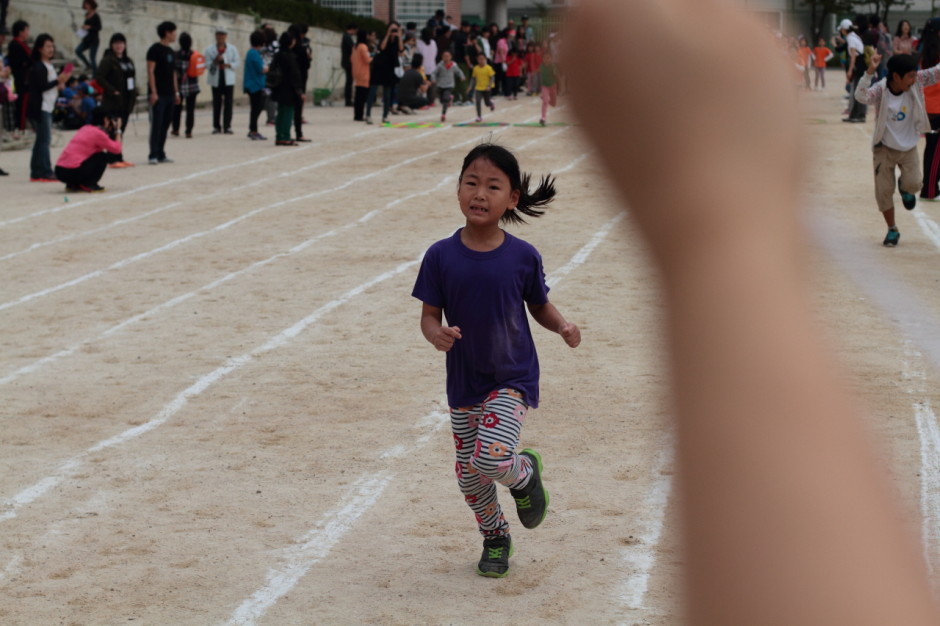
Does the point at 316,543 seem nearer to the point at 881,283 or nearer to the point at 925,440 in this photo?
the point at 925,440

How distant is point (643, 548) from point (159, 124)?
15150 millimetres

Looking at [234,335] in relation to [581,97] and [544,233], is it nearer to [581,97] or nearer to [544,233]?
[544,233]

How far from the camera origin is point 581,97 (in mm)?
696

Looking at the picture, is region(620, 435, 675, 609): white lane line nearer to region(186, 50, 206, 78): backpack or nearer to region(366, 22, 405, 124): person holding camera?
region(186, 50, 206, 78): backpack

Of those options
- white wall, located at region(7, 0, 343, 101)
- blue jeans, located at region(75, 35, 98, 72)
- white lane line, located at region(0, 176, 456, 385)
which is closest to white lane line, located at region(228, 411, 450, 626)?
white lane line, located at region(0, 176, 456, 385)

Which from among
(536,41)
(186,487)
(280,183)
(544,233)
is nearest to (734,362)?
(536,41)

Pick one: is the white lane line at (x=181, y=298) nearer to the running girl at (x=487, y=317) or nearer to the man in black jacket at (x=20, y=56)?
the running girl at (x=487, y=317)

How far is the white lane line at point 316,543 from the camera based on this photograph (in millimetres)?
4969

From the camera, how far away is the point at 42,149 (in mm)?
16766

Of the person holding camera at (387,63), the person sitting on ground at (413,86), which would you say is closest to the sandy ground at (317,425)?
the person holding camera at (387,63)

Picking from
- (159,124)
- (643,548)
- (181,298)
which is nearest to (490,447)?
(643,548)

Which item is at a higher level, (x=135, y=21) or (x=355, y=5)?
(x=355, y=5)

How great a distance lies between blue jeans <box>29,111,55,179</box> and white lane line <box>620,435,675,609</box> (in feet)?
40.5

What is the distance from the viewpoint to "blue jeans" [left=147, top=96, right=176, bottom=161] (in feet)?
62.2
